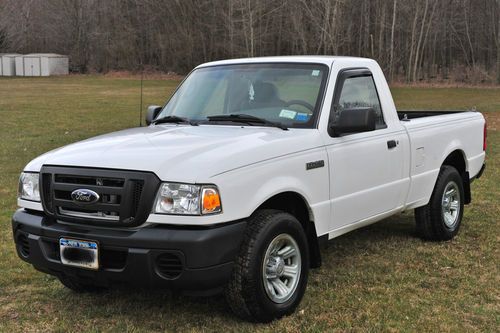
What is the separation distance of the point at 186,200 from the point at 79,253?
801 mm

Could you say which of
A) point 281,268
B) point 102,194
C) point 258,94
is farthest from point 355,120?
point 102,194

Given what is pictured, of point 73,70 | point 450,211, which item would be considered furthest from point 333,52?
point 450,211

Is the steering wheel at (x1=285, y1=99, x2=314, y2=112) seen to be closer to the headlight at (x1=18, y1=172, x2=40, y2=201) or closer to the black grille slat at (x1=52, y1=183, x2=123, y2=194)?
the black grille slat at (x1=52, y1=183, x2=123, y2=194)

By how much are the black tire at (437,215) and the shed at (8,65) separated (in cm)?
7666

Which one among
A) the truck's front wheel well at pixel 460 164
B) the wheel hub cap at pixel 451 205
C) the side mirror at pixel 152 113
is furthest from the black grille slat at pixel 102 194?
the truck's front wheel well at pixel 460 164

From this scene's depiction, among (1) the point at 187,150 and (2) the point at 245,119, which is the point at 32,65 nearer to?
(2) the point at 245,119

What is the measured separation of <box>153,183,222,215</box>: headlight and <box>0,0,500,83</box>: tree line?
51.3 meters

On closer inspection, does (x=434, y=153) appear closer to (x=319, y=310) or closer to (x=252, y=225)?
(x=319, y=310)

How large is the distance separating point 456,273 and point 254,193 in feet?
7.76

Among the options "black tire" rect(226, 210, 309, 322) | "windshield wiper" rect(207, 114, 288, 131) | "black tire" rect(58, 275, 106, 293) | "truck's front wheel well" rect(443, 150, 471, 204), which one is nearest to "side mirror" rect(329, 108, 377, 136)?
"windshield wiper" rect(207, 114, 288, 131)

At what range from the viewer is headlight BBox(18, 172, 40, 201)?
399 centimetres

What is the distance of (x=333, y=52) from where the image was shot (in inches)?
2378

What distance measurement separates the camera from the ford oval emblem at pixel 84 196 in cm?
361

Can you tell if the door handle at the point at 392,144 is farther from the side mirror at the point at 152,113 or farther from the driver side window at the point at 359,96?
the side mirror at the point at 152,113
